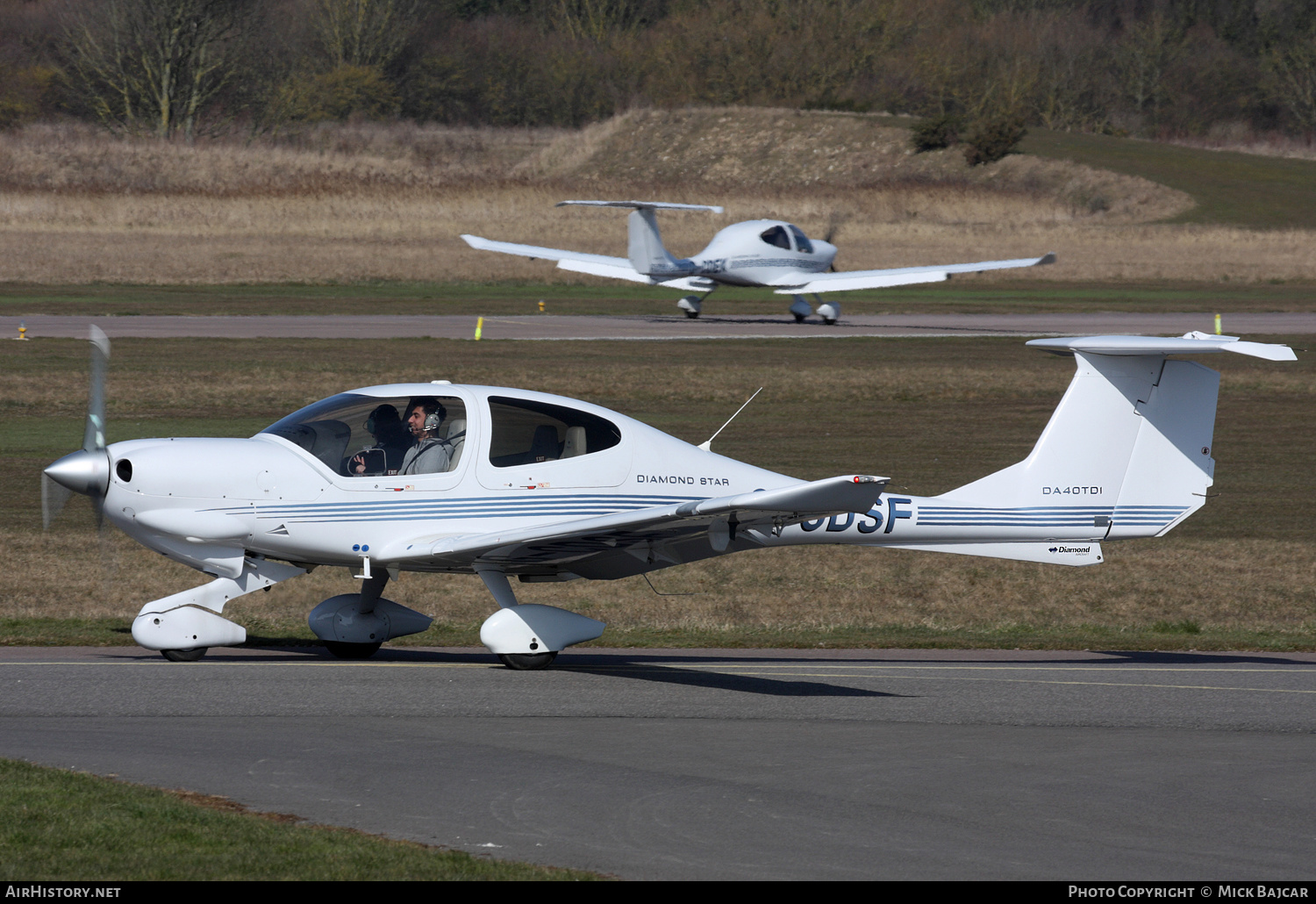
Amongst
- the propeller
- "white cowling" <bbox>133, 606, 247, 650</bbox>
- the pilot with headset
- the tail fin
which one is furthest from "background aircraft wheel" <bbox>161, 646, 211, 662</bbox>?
the tail fin

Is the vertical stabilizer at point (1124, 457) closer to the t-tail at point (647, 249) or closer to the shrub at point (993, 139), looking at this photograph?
the t-tail at point (647, 249)

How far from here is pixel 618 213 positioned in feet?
254

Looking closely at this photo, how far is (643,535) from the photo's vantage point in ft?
38.7

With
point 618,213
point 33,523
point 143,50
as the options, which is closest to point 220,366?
point 33,523

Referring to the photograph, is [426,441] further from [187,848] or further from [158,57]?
[158,57]

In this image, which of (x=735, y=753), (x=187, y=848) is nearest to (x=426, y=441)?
(x=735, y=753)

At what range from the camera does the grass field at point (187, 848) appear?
672 centimetres

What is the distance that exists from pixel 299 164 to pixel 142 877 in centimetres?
7736

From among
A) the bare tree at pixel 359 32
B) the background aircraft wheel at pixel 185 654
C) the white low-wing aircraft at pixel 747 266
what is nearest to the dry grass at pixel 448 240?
the white low-wing aircraft at pixel 747 266

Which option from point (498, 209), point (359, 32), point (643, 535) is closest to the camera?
→ point (643, 535)

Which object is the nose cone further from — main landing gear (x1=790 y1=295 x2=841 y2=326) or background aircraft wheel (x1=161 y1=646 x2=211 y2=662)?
main landing gear (x1=790 y1=295 x2=841 y2=326)

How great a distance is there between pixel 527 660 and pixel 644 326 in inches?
1372
